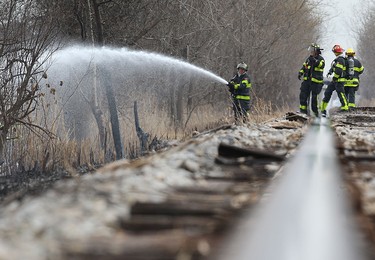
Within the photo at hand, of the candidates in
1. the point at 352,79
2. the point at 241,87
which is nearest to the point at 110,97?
the point at 241,87

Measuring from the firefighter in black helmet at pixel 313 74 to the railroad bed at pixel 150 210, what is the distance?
10626 mm

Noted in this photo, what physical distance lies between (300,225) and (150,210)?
67 cm

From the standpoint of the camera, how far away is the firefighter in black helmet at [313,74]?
15.0 metres

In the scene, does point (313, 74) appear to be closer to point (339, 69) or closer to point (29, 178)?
point (339, 69)

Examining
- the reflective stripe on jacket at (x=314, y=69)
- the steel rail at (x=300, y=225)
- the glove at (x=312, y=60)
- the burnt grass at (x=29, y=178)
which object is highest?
the glove at (x=312, y=60)

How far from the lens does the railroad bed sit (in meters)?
2.21

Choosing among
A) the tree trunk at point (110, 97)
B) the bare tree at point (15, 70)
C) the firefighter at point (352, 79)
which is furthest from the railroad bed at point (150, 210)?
the firefighter at point (352, 79)

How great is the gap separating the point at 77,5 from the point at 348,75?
7829mm

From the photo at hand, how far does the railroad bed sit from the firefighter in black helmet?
34.9 ft

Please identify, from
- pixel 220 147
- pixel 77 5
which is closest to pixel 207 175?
pixel 220 147

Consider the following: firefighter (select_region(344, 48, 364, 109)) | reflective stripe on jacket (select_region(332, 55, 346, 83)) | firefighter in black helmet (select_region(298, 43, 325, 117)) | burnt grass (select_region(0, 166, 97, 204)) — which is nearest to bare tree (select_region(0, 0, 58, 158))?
burnt grass (select_region(0, 166, 97, 204))

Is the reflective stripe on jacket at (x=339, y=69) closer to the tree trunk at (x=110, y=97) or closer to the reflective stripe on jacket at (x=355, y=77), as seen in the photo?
the reflective stripe on jacket at (x=355, y=77)

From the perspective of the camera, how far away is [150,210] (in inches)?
109

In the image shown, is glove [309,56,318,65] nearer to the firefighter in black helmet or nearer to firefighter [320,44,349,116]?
the firefighter in black helmet
